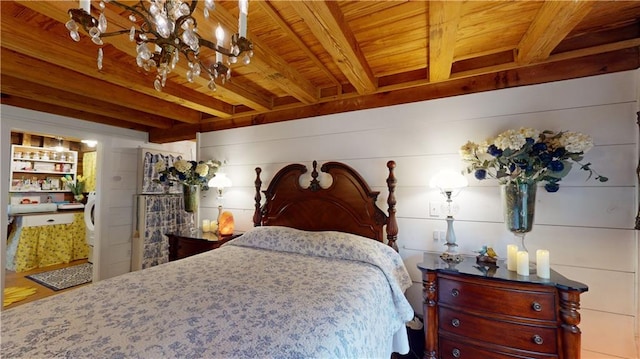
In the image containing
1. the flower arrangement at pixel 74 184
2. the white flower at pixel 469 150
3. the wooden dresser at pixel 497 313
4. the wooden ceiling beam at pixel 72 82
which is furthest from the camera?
the flower arrangement at pixel 74 184

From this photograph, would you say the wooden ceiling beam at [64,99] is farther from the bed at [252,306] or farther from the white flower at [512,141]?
the white flower at [512,141]

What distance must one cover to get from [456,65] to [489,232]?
4.71 ft

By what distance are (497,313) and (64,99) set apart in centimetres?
437

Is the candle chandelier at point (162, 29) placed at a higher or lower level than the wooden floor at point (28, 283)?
higher

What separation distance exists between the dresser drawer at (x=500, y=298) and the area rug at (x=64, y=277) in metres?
4.83

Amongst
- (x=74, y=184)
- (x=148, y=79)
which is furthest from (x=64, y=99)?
(x=74, y=184)

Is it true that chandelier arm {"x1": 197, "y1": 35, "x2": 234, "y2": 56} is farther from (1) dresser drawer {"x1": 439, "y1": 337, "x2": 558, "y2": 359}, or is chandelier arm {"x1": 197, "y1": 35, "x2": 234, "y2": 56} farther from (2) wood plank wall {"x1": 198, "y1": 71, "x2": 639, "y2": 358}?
(1) dresser drawer {"x1": 439, "y1": 337, "x2": 558, "y2": 359}

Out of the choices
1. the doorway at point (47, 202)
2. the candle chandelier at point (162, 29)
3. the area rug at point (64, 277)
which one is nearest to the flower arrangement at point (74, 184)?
the doorway at point (47, 202)

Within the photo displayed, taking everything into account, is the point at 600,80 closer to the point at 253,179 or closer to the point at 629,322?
the point at 629,322

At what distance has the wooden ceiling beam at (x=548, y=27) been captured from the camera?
127 cm

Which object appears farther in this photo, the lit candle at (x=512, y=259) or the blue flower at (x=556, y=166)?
the lit candle at (x=512, y=259)

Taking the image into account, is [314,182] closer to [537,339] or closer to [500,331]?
[500,331]

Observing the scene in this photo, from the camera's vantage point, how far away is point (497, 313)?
1.54 meters

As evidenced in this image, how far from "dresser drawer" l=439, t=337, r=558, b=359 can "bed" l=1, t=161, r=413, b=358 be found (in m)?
0.28
